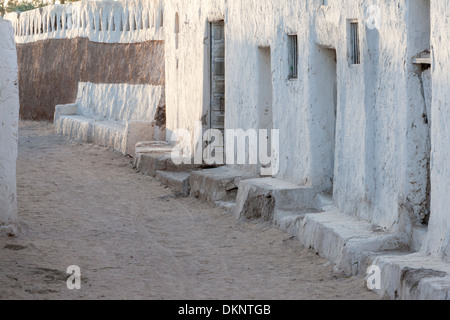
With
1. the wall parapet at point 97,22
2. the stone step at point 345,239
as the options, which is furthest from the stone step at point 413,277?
the wall parapet at point 97,22

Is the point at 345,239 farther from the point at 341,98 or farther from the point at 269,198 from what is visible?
the point at 269,198

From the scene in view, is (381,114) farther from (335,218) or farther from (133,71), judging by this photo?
(133,71)

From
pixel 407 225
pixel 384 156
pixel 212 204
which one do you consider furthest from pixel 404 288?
pixel 212 204

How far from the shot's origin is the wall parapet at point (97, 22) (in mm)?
15359

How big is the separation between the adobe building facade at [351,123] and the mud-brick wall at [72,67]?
3.84 meters

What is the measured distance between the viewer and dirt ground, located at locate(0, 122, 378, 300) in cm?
655

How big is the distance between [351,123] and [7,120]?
338cm

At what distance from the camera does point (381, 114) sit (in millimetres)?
7449

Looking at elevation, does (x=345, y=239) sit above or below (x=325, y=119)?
below

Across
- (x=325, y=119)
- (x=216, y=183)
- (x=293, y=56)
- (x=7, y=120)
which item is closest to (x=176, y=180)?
(x=216, y=183)

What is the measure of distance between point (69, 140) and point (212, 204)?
776 centimetres

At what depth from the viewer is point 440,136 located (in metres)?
6.34

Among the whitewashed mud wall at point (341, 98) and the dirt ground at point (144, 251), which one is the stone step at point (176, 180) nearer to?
the dirt ground at point (144, 251)
